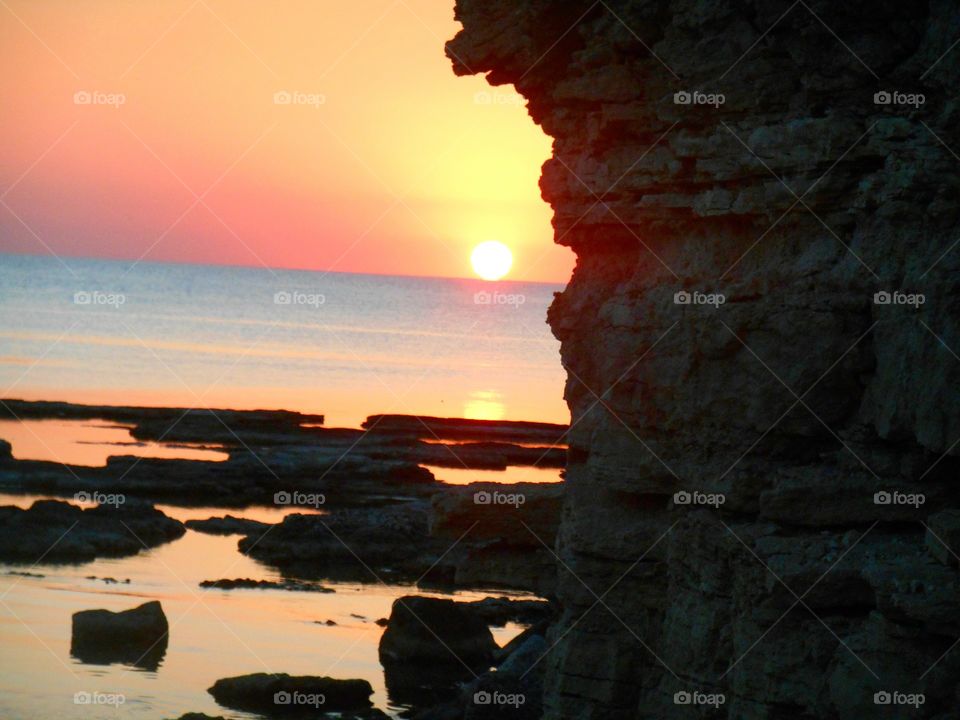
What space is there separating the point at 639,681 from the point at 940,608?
143 inches

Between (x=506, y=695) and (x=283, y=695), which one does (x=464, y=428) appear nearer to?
(x=283, y=695)

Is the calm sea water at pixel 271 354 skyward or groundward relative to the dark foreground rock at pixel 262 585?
skyward

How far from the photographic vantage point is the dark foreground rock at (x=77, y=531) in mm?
27688

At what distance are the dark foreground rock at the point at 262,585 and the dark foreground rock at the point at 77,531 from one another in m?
3.54

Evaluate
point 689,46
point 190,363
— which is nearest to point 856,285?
point 689,46

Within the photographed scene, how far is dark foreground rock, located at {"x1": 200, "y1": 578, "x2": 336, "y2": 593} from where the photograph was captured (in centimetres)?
2555

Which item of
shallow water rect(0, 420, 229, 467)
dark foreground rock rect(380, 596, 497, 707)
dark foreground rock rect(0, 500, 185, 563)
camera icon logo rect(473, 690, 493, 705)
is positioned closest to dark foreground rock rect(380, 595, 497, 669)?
dark foreground rock rect(380, 596, 497, 707)

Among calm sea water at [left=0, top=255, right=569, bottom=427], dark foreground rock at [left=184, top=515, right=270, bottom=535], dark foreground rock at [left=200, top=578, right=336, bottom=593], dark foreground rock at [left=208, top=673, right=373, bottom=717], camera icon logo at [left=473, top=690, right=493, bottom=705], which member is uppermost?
calm sea water at [left=0, top=255, right=569, bottom=427]

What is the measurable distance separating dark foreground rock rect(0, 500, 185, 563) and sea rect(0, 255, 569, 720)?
589 mm

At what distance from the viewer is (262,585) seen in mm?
A: 25969

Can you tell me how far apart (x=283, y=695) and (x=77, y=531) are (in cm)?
1200

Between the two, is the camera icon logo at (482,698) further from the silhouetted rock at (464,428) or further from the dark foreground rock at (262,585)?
the silhouetted rock at (464,428)

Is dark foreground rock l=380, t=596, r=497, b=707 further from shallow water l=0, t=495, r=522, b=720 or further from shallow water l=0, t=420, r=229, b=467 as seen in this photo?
shallow water l=0, t=420, r=229, b=467

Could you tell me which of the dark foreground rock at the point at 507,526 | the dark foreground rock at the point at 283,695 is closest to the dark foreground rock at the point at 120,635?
the dark foreground rock at the point at 283,695
